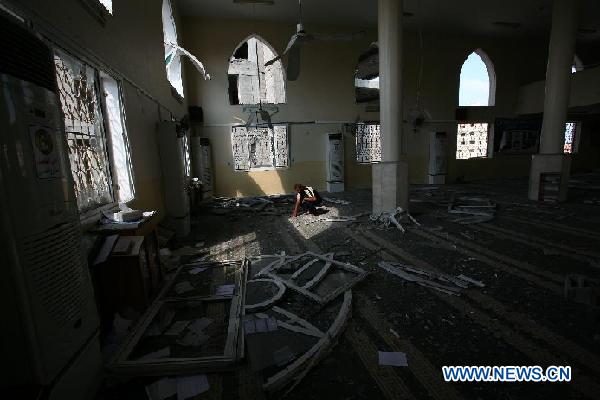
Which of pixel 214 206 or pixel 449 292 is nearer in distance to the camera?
pixel 449 292

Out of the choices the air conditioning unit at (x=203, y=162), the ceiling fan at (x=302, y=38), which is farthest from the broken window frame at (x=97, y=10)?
the air conditioning unit at (x=203, y=162)

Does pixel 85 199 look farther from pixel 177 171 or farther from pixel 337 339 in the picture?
pixel 337 339

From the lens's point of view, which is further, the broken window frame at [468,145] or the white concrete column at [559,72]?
the broken window frame at [468,145]

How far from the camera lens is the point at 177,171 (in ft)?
17.4

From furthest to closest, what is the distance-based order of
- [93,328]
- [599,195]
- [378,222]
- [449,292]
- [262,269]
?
[599,195] → [378,222] → [262,269] → [449,292] → [93,328]

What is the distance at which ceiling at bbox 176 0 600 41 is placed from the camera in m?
9.25

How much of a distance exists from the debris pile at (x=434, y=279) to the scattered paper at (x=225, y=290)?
72.6 inches

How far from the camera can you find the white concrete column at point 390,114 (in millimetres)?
5820

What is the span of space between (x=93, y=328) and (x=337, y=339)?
164 centimetres

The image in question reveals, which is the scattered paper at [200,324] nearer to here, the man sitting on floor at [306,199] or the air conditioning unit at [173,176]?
the air conditioning unit at [173,176]

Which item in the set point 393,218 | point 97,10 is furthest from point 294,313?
point 97,10

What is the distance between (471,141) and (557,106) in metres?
6.21

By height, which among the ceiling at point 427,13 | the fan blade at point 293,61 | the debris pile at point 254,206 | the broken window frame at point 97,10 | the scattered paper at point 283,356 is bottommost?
the debris pile at point 254,206

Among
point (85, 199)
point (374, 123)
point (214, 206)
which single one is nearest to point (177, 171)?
point (85, 199)
